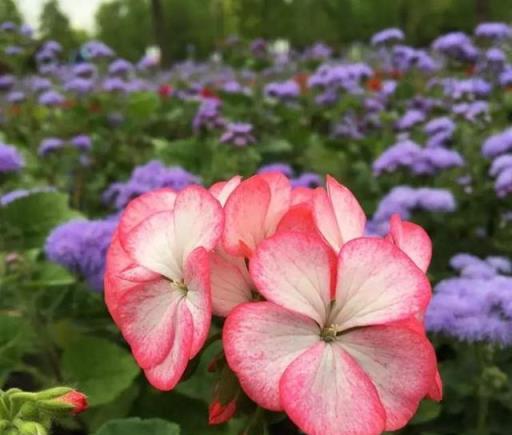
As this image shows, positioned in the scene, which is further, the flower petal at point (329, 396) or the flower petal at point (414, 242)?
the flower petal at point (414, 242)

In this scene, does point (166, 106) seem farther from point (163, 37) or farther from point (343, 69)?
point (163, 37)

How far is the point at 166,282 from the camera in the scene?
2.14 feet

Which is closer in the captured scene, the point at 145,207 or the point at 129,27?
the point at 145,207

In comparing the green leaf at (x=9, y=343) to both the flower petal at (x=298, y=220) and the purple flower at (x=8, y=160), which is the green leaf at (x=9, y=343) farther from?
the flower petal at (x=298, y=220)

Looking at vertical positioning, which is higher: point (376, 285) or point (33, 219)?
point (376, 285)

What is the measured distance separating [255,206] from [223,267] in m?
0.05

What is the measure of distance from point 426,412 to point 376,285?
683 mm

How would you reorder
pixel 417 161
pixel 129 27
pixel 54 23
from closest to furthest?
pixel 417 161 → pixel 54 23 → pixel 129 27

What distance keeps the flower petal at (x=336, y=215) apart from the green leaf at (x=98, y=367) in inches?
28.0

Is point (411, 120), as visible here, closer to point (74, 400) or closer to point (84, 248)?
point (84, 248)

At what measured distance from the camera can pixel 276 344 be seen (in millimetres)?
560

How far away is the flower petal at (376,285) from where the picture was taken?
0.57 m

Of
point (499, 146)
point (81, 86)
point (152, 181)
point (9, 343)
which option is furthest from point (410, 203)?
point (81, 86)

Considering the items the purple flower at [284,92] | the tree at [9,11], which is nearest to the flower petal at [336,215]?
the purple flower at [284,92]
